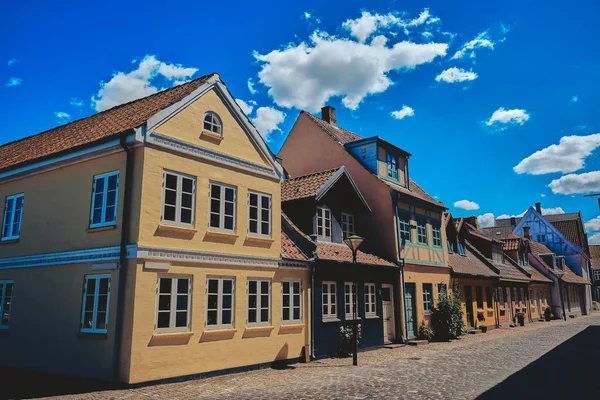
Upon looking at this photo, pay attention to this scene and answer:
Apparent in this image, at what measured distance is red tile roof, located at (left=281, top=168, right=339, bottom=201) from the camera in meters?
18.0

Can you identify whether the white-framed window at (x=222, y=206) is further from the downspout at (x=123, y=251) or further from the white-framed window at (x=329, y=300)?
the white-framed window at (x=329, y=300)

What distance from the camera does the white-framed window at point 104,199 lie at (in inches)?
469

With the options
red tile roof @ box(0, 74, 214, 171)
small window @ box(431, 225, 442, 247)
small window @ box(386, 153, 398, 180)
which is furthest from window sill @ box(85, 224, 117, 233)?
small window @ box(431, 225, 442, 247)

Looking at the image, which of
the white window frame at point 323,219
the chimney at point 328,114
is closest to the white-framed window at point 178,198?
the white window frame at point 323,219

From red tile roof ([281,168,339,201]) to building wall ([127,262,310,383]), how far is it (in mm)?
3498

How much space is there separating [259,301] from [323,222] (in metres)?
5.07

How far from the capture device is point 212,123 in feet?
45.4

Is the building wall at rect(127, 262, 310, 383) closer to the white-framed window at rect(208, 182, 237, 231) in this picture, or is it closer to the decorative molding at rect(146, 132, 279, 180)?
Answer: the white-framed window at rect(208, 182, 237, 231)

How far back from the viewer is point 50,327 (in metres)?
12.4

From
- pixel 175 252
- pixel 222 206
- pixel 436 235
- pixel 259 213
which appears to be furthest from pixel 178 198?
pixel 436 235

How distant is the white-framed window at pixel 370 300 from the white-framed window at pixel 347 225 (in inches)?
90.2

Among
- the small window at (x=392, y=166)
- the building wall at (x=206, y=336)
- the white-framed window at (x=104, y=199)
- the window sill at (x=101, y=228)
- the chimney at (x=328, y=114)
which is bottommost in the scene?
the building wall at (x=206, y=336)

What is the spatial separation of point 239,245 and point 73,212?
4.63 m

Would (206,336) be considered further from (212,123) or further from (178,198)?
(212,123)
